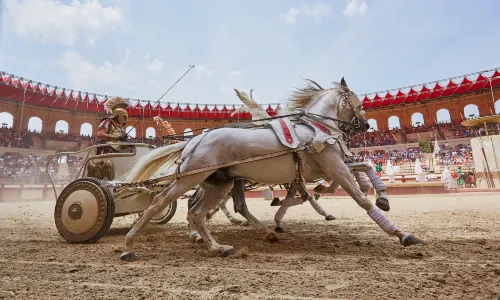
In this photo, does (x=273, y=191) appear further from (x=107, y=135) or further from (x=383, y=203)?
(x=383, y=203)

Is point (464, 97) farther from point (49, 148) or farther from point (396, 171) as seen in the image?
point (49, 148)

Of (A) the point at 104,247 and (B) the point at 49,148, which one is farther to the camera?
(B) the point at 49,148

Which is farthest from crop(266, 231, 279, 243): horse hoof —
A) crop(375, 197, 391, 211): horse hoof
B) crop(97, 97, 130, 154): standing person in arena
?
crop(97, 97, 130, 154): standing person in arena

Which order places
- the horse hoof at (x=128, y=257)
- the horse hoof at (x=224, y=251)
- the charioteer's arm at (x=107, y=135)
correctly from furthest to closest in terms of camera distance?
1. the charioteer's arm at (x=107, y=135)
2. the horse hoof at (x=224, y=251)
3. the horse hoof at (x=128, y=257)

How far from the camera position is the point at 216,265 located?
2398 mm

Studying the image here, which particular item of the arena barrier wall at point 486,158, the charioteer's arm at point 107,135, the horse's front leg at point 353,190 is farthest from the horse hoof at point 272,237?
the arena barrier wall at point 486,158

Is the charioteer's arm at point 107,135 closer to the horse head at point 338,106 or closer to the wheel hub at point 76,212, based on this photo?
the wheel hub at point 76,212

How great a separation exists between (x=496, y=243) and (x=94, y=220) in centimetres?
455

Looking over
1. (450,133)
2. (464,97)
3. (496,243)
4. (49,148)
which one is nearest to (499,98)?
(464,97)

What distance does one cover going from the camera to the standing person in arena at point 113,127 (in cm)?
425

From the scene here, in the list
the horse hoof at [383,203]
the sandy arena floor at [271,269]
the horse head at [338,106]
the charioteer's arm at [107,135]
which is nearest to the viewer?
the sandy arena floor at [271,269]

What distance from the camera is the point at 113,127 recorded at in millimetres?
4469

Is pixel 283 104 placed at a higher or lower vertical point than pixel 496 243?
higher

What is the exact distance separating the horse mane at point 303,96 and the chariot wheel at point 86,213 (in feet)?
8.77
